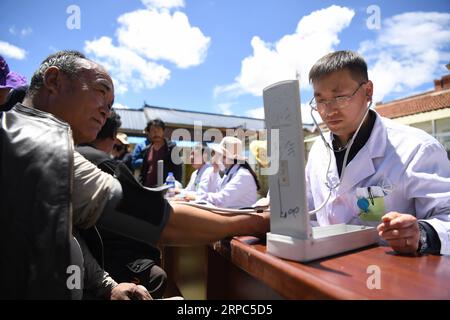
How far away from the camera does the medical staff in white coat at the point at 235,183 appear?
388 centimetres

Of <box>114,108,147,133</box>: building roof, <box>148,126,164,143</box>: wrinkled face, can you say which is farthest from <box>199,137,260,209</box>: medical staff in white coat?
<box>114,108,147,133</box>: building roof

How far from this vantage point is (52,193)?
83 centimetres

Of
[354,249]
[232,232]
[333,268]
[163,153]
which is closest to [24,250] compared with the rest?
[232,232]

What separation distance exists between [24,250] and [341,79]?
4.75ft

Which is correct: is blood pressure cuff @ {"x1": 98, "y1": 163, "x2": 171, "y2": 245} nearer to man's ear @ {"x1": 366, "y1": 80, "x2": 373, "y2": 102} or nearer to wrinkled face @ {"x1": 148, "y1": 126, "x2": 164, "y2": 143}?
man's ear @ {"x1": 366, "y1": 80, "x2": 373, "y2": 102}

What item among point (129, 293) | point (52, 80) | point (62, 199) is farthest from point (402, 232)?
point (52, 80)

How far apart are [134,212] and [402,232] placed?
86 cm

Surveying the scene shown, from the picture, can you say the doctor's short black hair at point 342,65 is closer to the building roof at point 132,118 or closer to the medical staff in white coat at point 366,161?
the medical staff in white coat at point 366,161

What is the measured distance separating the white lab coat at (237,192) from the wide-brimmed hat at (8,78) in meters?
2.43

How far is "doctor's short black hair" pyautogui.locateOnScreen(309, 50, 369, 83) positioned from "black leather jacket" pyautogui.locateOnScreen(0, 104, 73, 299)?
1253mm

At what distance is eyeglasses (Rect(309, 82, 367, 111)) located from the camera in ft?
4.92

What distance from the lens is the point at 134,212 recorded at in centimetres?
96

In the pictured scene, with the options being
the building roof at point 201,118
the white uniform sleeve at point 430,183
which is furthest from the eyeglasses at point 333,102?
the building roof at point 201,118
